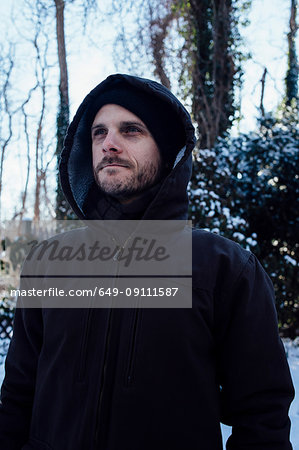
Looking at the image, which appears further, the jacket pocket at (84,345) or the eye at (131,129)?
the eye at (131,129)

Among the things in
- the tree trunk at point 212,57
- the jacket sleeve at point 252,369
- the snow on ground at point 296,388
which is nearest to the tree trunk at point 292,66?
the tree trunk at point 212,57

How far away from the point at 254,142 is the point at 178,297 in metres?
5.12

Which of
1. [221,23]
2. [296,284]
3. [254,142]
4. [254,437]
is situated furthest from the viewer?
[221,23]

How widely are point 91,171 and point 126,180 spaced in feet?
1.56

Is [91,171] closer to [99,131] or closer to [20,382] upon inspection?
[99,131]


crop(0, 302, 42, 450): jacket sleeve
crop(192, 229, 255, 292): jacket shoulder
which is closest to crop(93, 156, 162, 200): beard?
crop(192, 229, 255, 292): jacket shoulder

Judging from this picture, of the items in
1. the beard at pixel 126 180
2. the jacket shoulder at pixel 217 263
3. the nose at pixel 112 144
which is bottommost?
the jacket shoulder at pixel 217 263

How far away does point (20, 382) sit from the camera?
4.83 feet

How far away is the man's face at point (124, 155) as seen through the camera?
57.4 inches

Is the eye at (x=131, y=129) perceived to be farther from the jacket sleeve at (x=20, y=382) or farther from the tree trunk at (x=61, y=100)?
the tree trunk at (x=61, y=100)

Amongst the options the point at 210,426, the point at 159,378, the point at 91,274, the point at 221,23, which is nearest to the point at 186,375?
the point at 159,378

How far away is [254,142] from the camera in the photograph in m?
5.91

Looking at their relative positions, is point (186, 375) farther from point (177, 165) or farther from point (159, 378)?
point (177, 165)

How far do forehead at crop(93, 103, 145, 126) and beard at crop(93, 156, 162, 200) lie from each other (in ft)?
0.60
